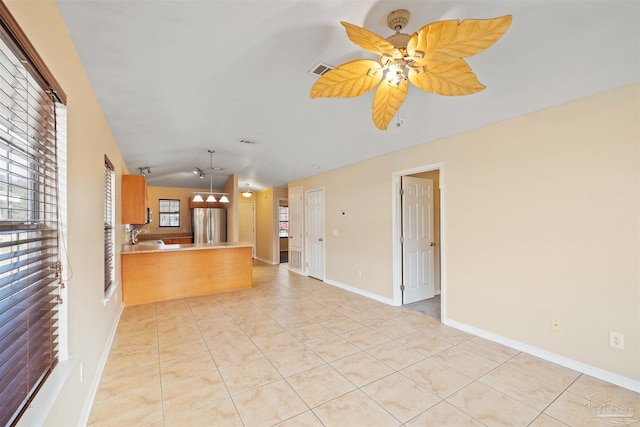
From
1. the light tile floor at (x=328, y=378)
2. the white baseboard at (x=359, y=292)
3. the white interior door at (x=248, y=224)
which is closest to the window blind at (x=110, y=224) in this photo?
the light tile floor at (x=328, y=378)

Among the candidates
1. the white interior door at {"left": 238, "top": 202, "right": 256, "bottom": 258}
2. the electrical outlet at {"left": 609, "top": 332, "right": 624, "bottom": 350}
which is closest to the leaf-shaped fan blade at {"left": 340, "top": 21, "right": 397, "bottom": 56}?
the electrical outlet at {"left": 609, "top": 332, "right": 624, "bottom": 350}

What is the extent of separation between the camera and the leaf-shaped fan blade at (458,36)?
1210 mm

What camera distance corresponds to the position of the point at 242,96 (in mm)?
2580

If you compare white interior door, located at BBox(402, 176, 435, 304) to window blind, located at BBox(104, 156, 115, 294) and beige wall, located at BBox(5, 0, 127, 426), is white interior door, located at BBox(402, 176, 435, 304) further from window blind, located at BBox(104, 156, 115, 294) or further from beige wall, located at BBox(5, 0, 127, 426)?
window blind, located at BBox(104, 156, 115, 294)

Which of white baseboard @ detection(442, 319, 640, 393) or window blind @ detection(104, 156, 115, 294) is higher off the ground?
window blind @ detection(104, 156, 115, 294)

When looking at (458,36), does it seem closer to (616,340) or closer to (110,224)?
(616,340)

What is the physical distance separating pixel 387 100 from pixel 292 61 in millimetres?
779

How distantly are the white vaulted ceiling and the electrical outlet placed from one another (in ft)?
6.65

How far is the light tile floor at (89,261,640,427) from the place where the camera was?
6.23 ft

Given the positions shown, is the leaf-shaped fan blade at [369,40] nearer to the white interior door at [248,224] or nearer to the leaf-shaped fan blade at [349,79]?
the leaf-shaped fan blade at [349,79]

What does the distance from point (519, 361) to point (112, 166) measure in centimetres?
478

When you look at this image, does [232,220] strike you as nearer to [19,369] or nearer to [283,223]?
[283,223]

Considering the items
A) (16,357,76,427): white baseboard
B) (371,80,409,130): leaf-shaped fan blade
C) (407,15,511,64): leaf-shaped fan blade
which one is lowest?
(16,357,76,427): white baseboard

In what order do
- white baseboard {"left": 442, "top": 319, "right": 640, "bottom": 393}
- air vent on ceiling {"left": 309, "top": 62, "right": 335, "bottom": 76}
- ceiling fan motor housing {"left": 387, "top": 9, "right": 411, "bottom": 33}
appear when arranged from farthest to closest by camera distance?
1. white baseboard {"left": 442, "top": 319, "right": 640, "bottom": 393}
2. air vent on ceiling {"left": 309, "top": 62, "right": 335, "bottom": 76}
3. ceiling fan motor housing {"left": 387, "top": 9, "right": 411, "bottom": 33}
